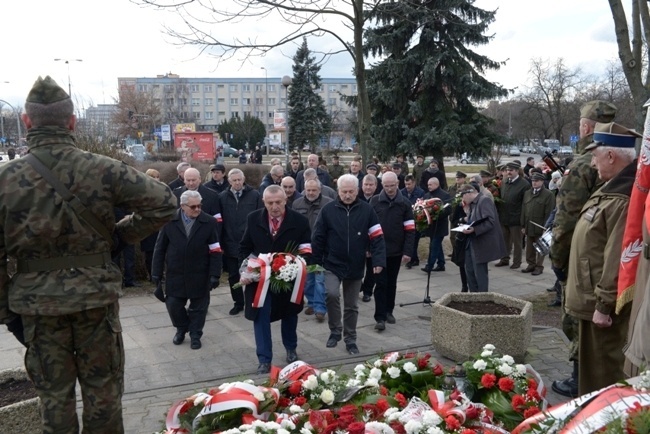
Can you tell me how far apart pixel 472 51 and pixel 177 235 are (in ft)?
64.6

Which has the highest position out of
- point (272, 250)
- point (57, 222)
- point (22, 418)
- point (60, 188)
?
point (60, 188)

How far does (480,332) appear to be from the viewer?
6133mm

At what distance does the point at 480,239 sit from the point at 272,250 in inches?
114

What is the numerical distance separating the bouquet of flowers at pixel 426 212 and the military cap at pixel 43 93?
20.2ft

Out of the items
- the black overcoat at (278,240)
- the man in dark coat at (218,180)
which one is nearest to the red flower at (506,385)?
the black overcoat at (278,240)

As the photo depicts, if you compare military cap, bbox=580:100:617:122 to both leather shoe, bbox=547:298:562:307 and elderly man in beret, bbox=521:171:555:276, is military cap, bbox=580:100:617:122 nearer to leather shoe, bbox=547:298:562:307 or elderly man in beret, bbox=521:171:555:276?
leather shoe, bbox=547:298:562:307

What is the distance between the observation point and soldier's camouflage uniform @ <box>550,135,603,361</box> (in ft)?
16.7

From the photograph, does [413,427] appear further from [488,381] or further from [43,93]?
[43,93]

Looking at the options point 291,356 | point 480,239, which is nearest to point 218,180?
point 291,356

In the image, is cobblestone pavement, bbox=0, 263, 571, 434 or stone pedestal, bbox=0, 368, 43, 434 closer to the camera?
stone pedestal, bbox=0, 368, 43, 434

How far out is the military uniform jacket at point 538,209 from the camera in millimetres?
10900

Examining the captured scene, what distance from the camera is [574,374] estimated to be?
552 centimetres

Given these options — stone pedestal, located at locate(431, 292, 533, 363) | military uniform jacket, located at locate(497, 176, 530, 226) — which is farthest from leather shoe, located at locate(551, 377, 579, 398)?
military uniform jacket, located at locate(497, 176, 530, 226)

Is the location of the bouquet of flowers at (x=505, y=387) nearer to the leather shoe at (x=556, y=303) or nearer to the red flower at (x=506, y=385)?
the red flower at (x=506, y=385)
